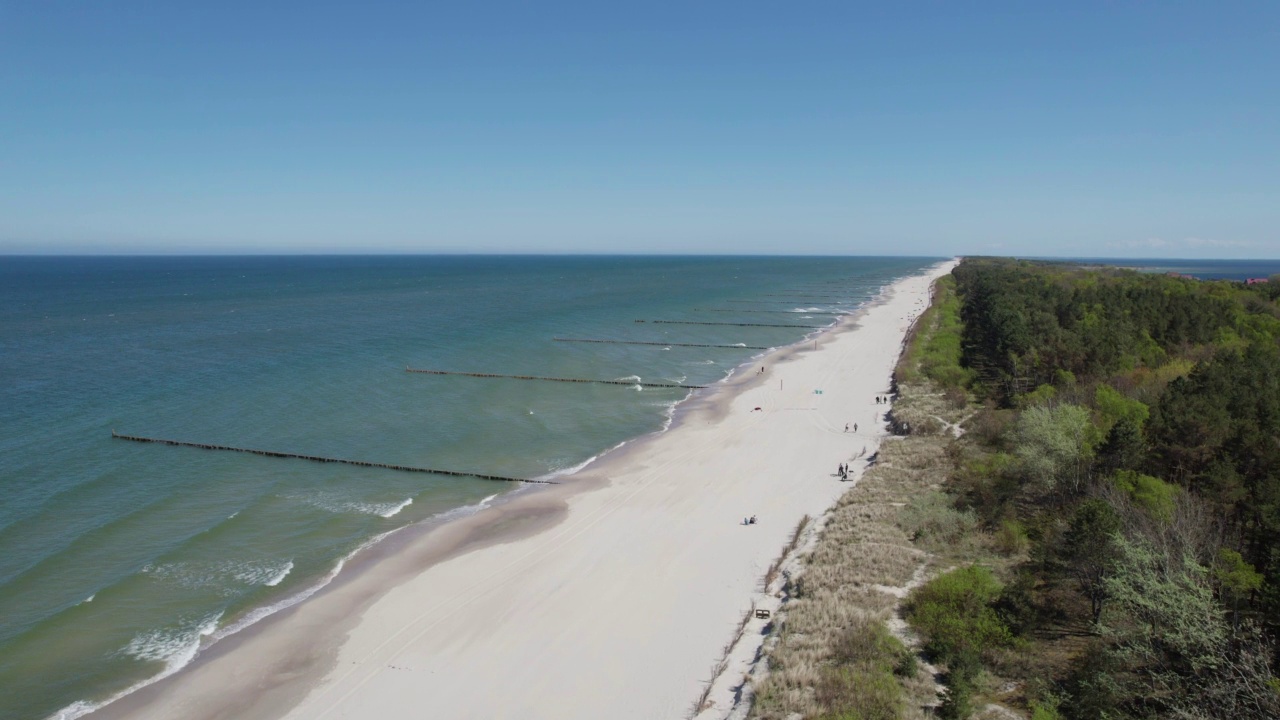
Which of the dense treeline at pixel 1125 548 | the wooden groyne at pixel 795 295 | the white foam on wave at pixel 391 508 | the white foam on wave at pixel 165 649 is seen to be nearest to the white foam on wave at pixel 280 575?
the white foam on wave at pixel 165 649

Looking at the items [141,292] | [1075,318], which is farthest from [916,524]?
[141,292]

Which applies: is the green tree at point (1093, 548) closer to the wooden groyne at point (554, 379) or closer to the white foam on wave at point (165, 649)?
the white foam on wave at point (165, 649)

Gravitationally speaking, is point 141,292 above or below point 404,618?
above

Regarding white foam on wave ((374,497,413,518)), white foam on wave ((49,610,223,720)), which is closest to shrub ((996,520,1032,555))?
white foam on wave ((374,497,413,518))

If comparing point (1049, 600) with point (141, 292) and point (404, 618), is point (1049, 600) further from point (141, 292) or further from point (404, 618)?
point (141, 292)

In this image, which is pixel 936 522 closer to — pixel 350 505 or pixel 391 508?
pixel 391 508
